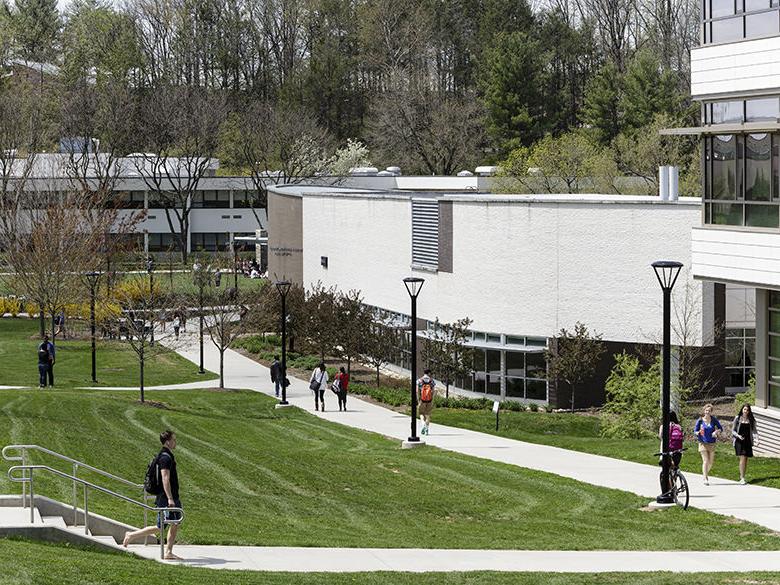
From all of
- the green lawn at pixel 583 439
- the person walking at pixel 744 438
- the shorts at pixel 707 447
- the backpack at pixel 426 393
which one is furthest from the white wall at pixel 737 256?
the backpack at pixel 426 393

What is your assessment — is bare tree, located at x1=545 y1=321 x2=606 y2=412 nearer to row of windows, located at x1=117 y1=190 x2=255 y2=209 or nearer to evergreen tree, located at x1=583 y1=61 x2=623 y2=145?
evergreen tree, located at x1=583 y1=61 x2=623 y2=145

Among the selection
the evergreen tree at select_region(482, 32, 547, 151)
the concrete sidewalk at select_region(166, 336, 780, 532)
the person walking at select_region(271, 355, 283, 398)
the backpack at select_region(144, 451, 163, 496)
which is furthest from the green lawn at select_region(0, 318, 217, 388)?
the evergreen tree at select_region(482, 32, 547, 151)

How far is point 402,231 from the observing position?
5359cm

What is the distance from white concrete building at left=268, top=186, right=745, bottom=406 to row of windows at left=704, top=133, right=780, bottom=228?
33.5 feet

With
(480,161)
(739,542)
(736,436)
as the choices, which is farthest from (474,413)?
(480,161)

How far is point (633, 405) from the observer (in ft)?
→ 119

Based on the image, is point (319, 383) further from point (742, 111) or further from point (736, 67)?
point (736, 67)

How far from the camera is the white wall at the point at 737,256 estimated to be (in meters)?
29.4

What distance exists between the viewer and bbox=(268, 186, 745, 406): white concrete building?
141ft

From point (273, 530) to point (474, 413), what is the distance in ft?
71.0

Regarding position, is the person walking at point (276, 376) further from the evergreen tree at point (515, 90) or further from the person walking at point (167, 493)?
the evergreen tree at point (515, 90)

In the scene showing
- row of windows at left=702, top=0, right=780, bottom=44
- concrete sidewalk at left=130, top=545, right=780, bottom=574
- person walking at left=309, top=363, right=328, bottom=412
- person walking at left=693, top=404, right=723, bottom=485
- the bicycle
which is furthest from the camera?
person walking at left=309, top=363, right=328, bottom=412

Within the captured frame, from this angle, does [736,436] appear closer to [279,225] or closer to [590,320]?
[590,320]

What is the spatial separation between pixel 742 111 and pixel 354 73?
347ft
